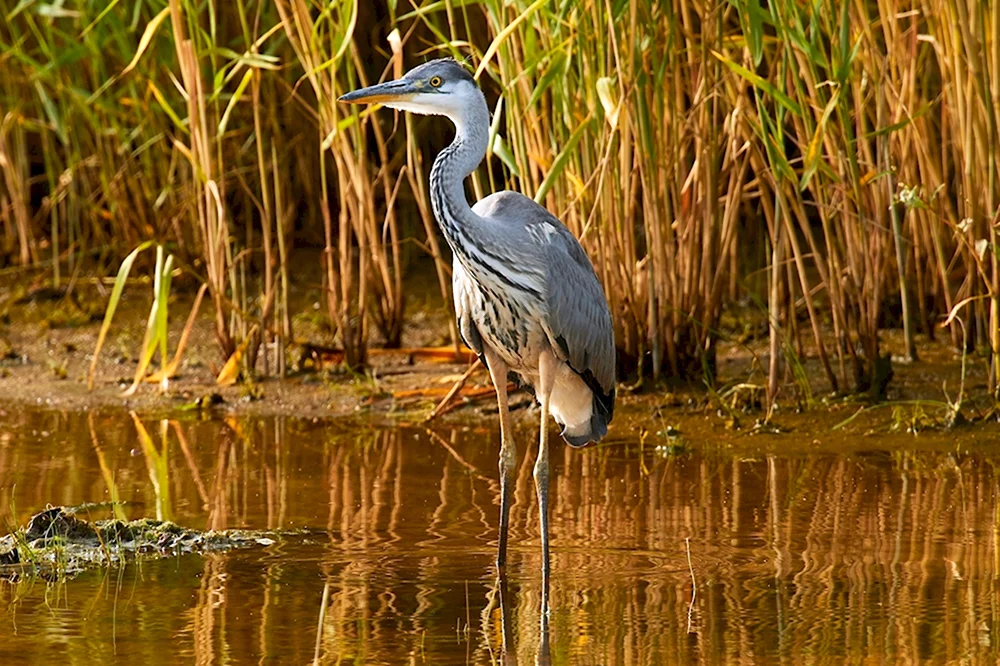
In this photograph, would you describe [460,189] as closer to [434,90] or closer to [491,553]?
[434,90]

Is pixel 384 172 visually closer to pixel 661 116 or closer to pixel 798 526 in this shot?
pixel 661 116

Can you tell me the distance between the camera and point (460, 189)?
486cm

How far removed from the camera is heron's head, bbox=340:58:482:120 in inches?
196

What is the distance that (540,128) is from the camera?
642cm

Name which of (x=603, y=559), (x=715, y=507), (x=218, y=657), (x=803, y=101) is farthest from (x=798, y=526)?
(x=218, y=657)

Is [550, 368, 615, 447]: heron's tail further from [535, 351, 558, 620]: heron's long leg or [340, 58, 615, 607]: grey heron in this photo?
[535, 351, 558, 620]: heron's long leg

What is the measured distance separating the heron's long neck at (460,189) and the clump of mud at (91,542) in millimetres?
1103

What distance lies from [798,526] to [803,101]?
1691 millimetres

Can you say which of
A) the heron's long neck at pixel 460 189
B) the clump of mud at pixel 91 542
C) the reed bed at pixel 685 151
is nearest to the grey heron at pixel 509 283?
the heron's long neck at pixel 460 189

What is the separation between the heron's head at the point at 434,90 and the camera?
4.99m

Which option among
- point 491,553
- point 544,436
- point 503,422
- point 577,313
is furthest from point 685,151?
point 491,553

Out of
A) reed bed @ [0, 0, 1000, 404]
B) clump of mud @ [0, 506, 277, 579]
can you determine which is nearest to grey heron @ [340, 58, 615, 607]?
reed bed @ [0, 0, 1000, 404]

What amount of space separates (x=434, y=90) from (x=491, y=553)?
140 centimetres

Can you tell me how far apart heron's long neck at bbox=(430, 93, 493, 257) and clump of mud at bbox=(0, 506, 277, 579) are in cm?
110
